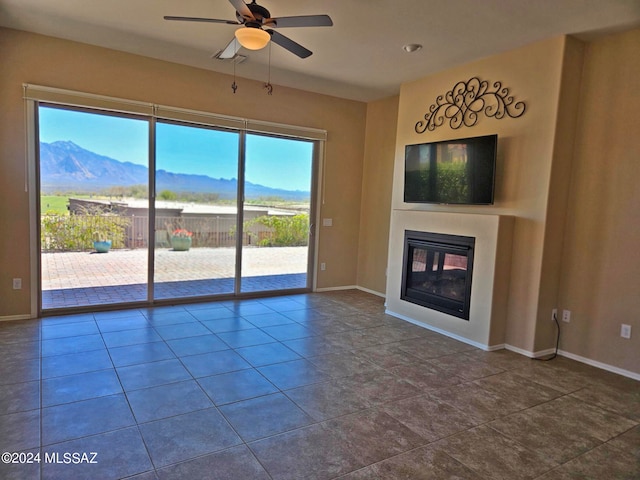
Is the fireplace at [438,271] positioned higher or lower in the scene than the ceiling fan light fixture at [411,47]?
lower

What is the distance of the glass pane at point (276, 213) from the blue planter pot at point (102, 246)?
5.35 feet

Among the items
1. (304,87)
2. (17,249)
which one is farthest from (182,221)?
(304,87)

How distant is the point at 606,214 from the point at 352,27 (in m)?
2.75

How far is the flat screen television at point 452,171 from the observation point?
151 inches

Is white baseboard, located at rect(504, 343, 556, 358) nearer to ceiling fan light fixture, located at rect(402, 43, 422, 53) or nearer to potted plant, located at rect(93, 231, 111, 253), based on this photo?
ceiling fan light fixture, located at rect(402, 43, 422, 53)

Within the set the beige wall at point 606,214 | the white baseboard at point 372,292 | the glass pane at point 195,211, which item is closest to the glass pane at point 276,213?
the glass pane at point 195,211

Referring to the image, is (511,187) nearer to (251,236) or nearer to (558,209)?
(558,209)

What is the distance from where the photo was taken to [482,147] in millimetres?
3869

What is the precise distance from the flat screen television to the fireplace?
1.41ft

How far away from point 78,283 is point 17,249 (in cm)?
72

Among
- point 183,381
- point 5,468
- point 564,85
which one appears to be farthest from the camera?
point 564,85

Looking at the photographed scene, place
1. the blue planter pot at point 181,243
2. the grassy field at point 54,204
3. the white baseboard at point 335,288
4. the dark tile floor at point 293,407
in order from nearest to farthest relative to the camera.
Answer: the dark tile floor at point 293,407 < the grassy field at point 54,204 < the blue planter pot at point 181,243 < the white baseboard at point 335,288

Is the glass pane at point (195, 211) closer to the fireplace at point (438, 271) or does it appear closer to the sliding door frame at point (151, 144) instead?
the sliding door frame at point (151, 144)

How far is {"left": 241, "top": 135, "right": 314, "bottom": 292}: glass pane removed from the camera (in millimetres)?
5391
